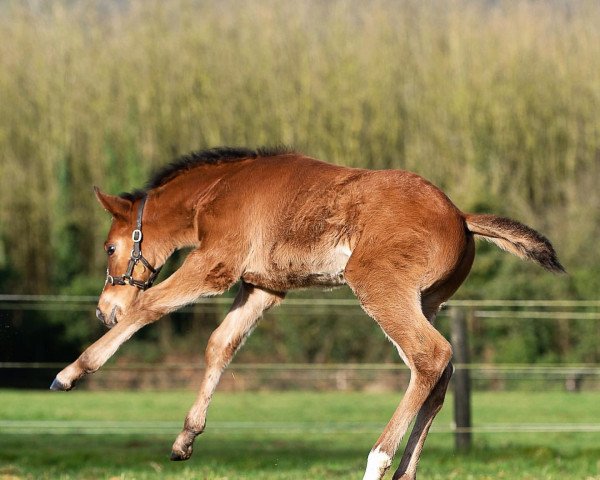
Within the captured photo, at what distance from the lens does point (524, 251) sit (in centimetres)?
616

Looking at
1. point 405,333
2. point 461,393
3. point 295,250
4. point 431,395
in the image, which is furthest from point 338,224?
point 461,393

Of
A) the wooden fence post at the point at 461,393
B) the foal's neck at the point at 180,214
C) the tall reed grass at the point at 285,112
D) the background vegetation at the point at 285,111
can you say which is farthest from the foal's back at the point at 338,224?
the tall reed grass at the point at 285,112

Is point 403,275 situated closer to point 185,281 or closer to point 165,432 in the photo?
point 185,281

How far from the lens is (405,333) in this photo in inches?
229

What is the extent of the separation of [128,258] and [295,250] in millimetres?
1175

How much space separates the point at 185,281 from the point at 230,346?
657 mm

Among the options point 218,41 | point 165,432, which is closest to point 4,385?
point 165,432

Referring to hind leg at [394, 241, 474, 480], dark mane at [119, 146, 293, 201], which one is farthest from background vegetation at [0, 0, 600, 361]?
hind leg at [394, 241, 474, 480]

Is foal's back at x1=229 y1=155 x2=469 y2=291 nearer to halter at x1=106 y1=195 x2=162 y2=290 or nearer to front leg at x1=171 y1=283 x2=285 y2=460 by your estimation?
front leg at x1=171 y1=283 x2=285 y2=460

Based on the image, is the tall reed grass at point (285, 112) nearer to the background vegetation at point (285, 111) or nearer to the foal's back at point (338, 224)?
the background vegetation at point (285, 111)

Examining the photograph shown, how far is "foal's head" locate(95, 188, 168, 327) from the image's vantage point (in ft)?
22.0

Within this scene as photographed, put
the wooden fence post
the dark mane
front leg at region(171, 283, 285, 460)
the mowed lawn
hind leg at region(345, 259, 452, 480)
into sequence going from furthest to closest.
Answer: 1. the wooden fence post
2. the mowed lawn
3. the dark mane
4. front leg at region(171, 283, 285, 460)
5. hind leg at region(345, 259, 452, 480)

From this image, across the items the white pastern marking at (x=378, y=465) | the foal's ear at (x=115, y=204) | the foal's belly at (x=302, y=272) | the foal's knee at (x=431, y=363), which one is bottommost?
the white pastern marking at (x=378, y=465)

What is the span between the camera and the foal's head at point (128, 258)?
6.71 metres
